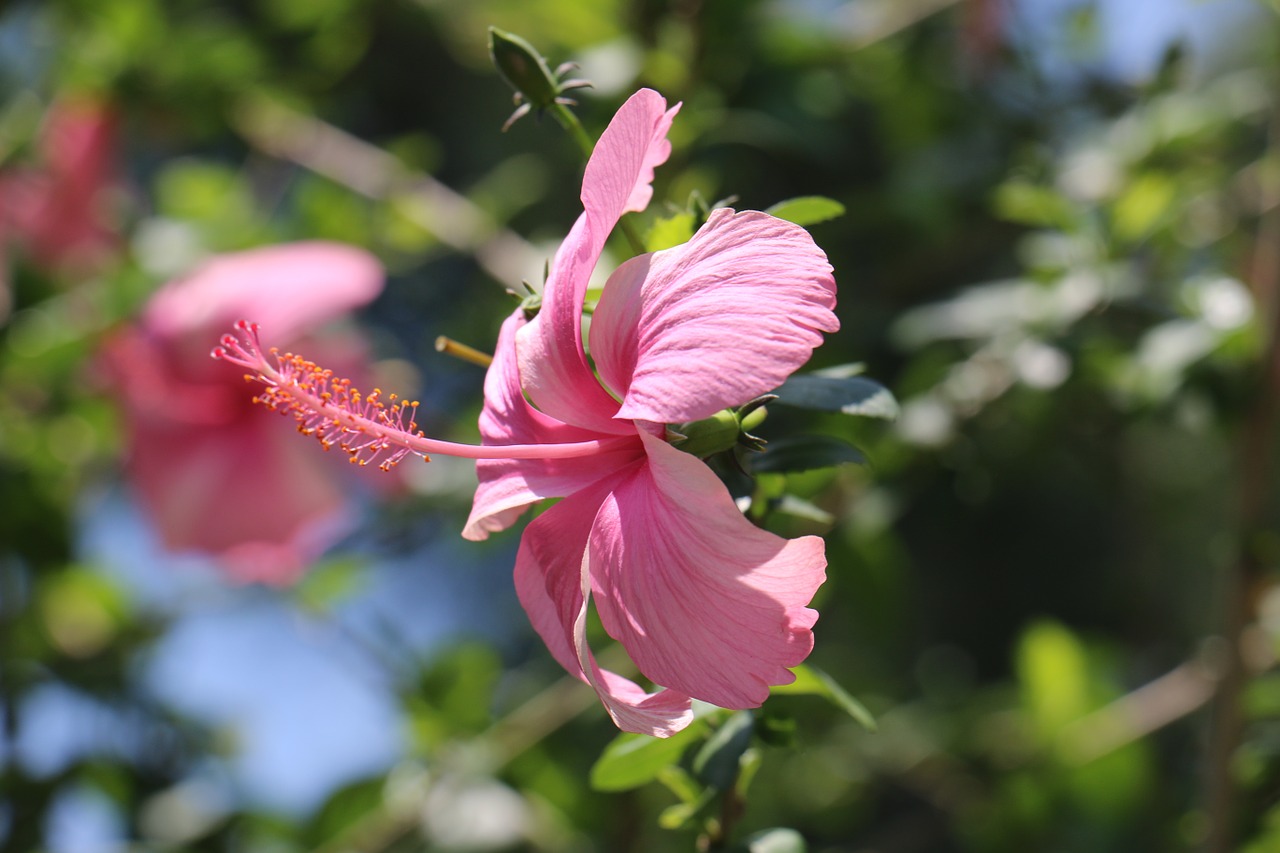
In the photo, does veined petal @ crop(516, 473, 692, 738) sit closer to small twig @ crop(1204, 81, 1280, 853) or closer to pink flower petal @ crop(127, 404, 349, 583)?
small twig @ crop(1204, 81, 1280, 853)

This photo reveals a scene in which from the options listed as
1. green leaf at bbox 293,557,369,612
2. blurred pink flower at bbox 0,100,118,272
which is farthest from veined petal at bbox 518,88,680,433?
blurred pink flower at bbox 0,100,118,272

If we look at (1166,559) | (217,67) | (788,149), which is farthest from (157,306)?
(1166,559)

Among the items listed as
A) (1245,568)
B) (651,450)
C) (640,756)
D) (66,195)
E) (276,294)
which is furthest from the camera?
(66,195)

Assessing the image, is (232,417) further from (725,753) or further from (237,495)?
(725,753)

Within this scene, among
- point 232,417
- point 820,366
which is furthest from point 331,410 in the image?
point 232,417

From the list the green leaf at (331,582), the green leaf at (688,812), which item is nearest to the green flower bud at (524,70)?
the green leaf at (688,812)

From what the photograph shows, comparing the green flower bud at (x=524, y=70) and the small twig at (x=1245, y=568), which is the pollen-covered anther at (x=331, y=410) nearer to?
the green flower bud at (x=524, y=70)
